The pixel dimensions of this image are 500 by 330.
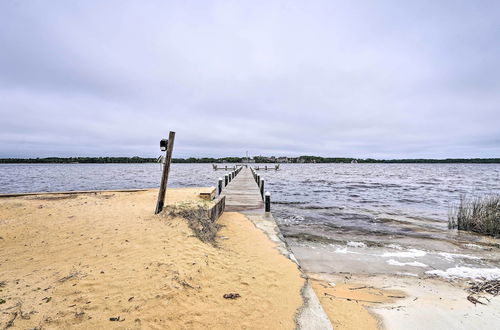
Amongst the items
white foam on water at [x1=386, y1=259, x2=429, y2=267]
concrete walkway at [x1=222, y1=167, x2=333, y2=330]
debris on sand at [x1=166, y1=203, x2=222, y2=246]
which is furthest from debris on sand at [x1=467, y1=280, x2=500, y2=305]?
debris on sand at [x1=166, y1=203, x2=222, y2=246]

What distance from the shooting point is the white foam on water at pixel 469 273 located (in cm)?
586

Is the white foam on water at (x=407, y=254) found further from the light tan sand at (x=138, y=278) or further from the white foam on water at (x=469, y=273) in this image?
the light tan sand at (x=138, y=278)

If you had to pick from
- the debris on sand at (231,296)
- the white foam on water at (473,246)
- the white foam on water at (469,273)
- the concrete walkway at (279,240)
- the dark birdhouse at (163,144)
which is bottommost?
the white foam on water at (473,246)

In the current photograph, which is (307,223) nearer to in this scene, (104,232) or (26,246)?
(104,232)

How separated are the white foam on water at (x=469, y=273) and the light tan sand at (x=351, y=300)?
6.34 feet

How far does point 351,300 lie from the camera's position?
4.48 m

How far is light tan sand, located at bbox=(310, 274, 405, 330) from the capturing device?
3.73 m

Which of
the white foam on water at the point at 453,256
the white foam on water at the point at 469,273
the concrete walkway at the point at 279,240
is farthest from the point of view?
the white foam on water at the point at 453,256

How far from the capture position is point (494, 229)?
982cm

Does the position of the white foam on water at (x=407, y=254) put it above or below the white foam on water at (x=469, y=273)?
below

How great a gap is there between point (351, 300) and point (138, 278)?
3.55 meters

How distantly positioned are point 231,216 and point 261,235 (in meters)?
2.56

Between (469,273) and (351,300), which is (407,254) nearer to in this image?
(469,273)

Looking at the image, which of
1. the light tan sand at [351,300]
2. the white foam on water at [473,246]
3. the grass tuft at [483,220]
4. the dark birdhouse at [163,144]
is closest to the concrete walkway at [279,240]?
the light tan sand at [351,300]
